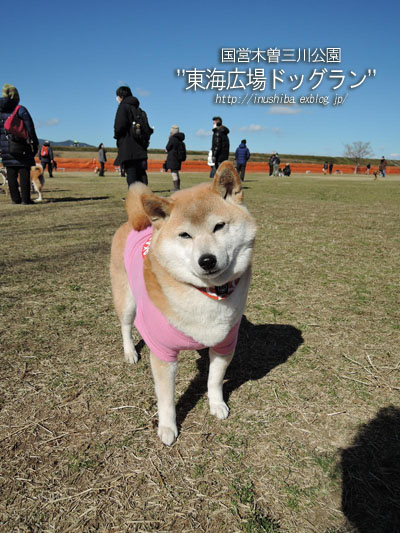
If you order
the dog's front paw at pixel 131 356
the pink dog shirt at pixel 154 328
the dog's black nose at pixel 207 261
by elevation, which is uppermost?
the dog's black nose at pixel 207 261

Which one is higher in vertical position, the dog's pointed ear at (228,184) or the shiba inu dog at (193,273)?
the dog's pointed ear at (228,184)

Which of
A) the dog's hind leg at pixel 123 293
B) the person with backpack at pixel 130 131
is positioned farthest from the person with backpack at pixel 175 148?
the dog's hind leg at pixel 123 293

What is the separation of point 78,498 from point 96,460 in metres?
0.21

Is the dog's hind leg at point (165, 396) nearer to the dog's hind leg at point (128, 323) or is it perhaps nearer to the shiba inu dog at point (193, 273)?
the shiba inu dog at point (193, 273)

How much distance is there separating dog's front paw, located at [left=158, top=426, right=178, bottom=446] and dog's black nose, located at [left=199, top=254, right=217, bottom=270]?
96 centimetres

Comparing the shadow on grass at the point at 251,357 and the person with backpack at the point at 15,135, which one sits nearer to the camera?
the shadow on grass at the point at 251,357

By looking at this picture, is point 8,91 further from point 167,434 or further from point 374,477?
point 374,477

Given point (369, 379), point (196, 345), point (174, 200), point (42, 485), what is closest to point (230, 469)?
point (196, 345)

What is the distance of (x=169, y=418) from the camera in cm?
186

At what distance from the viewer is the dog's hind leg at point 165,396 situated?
1804 mm

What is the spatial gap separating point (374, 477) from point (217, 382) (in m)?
0.88

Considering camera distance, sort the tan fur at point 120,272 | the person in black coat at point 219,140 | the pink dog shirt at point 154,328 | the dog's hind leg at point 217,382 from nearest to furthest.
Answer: the pink dog shirt at point 154,328
the dog's hind leg at point 217,382
the tan fur at point 120,272
the person in black coat at point 219,140

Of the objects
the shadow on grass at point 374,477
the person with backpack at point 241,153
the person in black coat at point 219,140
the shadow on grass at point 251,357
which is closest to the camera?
the shadow on grass at point 374,477

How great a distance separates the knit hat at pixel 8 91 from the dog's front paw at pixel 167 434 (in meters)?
7.87
